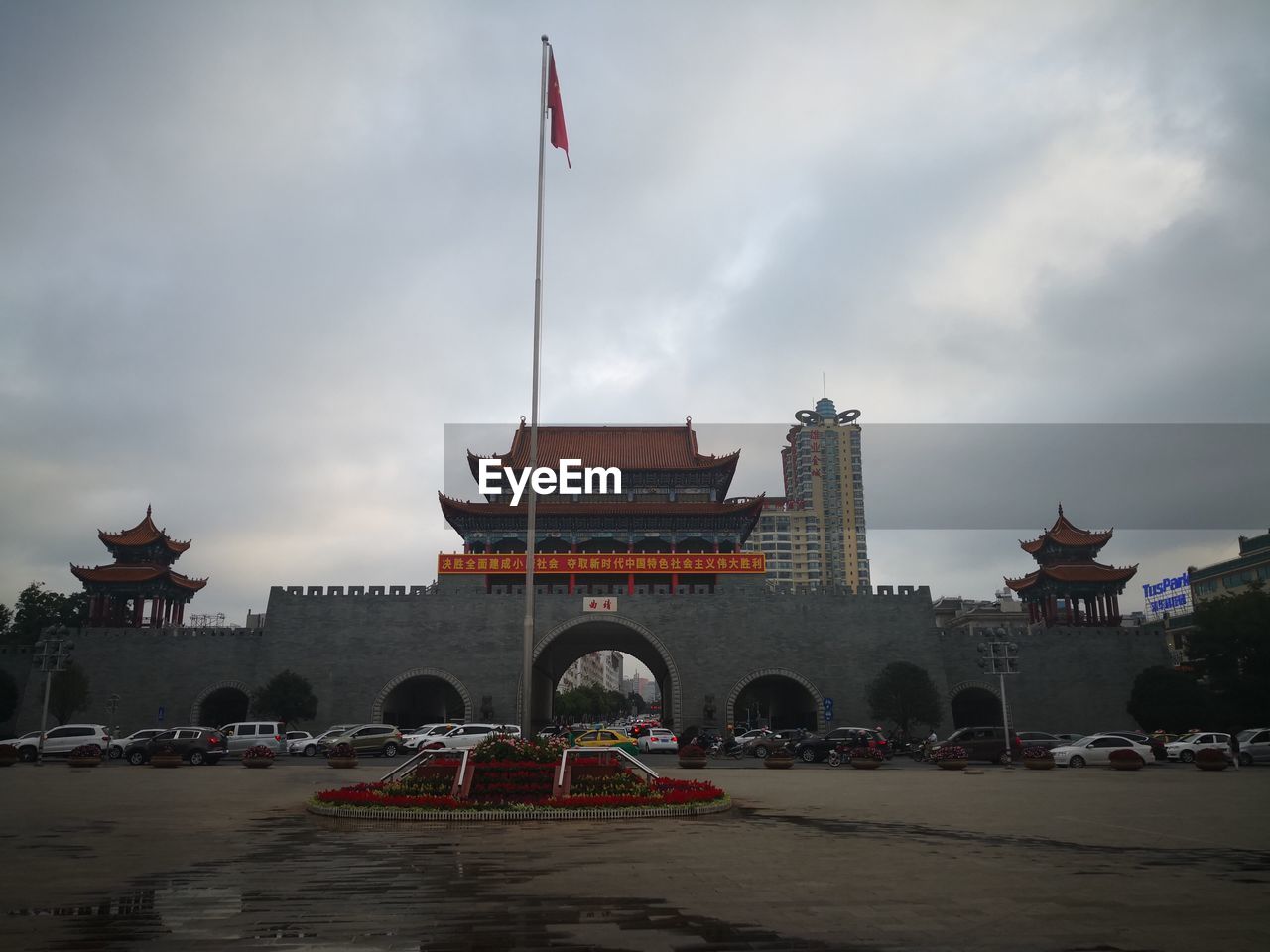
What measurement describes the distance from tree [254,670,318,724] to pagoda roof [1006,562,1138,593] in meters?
34.8

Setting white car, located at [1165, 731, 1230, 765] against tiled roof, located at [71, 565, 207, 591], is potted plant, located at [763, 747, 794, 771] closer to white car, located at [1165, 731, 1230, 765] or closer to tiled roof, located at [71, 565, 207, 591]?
white car, located at [1165, 731, 1230, 765]

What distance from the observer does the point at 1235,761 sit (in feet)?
78.6

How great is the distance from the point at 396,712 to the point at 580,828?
30720mm

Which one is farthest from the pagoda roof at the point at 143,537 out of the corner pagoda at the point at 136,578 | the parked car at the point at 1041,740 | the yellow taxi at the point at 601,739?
the parked car at the point at 1041,740

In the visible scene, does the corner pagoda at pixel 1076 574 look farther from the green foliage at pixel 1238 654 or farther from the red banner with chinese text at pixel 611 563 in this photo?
the red banner with chinese text at pixel 611 563

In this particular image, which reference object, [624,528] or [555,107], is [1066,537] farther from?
[555,107]

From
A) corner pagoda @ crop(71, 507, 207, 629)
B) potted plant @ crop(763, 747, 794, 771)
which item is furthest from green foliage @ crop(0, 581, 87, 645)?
potted plant @ crop(763, 747, 794, 771)

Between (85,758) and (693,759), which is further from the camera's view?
(693,759)

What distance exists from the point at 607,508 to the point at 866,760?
2192 centimetres

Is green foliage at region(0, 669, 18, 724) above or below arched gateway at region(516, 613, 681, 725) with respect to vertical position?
below

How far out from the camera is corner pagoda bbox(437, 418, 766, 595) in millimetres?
39844

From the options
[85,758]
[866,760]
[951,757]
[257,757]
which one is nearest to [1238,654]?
[951,757]

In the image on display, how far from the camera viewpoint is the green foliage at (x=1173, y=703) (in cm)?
3222

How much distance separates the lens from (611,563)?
131ft
